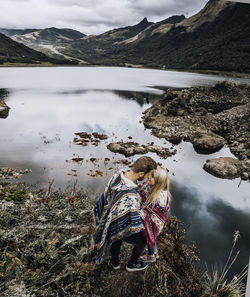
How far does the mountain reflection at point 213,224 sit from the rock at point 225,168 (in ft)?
7.33

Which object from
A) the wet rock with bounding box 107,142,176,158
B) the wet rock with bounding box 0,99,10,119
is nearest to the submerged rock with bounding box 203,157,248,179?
the wet rock with bounding box 107,142,176,158

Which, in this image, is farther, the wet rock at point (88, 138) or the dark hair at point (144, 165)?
the wet rock at point (88, 138)

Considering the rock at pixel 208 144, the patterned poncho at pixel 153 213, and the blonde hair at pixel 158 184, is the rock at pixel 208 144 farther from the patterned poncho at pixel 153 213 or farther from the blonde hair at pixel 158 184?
the blonde hair at pixel 158 184

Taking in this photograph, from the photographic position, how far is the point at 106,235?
291 cm

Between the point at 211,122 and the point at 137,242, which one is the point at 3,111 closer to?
the point at 211,122

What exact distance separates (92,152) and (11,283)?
33.9 feet

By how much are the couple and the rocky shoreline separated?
9.20 meters

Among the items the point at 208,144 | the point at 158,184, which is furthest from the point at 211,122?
the point at 158,184

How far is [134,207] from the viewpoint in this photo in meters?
2.70

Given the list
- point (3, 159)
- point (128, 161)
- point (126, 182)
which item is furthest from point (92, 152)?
point (126, 182)

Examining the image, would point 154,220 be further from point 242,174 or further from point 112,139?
point 112,139

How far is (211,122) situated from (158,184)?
17820 millimetres

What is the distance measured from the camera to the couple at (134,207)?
271cm

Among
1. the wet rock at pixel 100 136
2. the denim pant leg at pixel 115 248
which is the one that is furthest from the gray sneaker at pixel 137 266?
the wet rock at pixel 100 136
